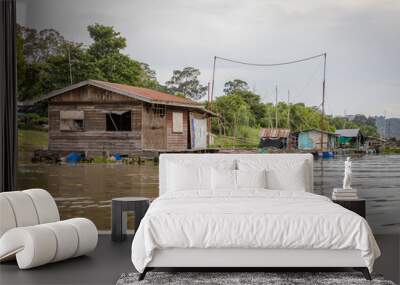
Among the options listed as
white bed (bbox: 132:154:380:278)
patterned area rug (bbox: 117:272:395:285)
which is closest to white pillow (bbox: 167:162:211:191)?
white bed (bbox: 132:154:380:278)

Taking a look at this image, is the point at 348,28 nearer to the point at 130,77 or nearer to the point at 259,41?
the point at 259,41

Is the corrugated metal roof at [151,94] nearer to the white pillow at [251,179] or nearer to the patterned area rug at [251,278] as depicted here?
the white pillow at [251,179]

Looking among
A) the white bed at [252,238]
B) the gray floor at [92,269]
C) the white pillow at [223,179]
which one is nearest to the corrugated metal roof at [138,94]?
the white pillow at [223,179]

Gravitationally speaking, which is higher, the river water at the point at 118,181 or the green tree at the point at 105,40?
the green tree at the point at 105,40

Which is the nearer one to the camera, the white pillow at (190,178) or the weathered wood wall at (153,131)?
the white pillow at (190,178)

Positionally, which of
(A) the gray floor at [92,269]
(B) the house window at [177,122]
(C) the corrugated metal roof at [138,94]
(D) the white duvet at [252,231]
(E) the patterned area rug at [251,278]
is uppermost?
(C) the corrugated metal roof at [138,94]

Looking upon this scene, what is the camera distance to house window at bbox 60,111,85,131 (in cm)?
789

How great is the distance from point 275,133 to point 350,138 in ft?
3.48

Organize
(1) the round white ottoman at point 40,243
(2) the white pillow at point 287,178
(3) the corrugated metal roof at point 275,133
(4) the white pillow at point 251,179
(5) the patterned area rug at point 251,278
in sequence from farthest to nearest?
(3) the corrugated metal roof at point 275,133, (2) the white pillow at point 287,178, (4) the white pillow at point 251,179, (1) the round white ottoman at point 40,243, (5) the patterned area rug at point 251,278

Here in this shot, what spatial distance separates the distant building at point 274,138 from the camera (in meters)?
7.75

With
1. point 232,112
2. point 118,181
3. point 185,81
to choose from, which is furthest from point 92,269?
point 232,112

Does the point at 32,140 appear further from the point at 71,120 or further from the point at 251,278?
the point at 251,278

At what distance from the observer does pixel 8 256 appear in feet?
17.3

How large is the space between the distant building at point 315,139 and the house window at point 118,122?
214 centimetres
